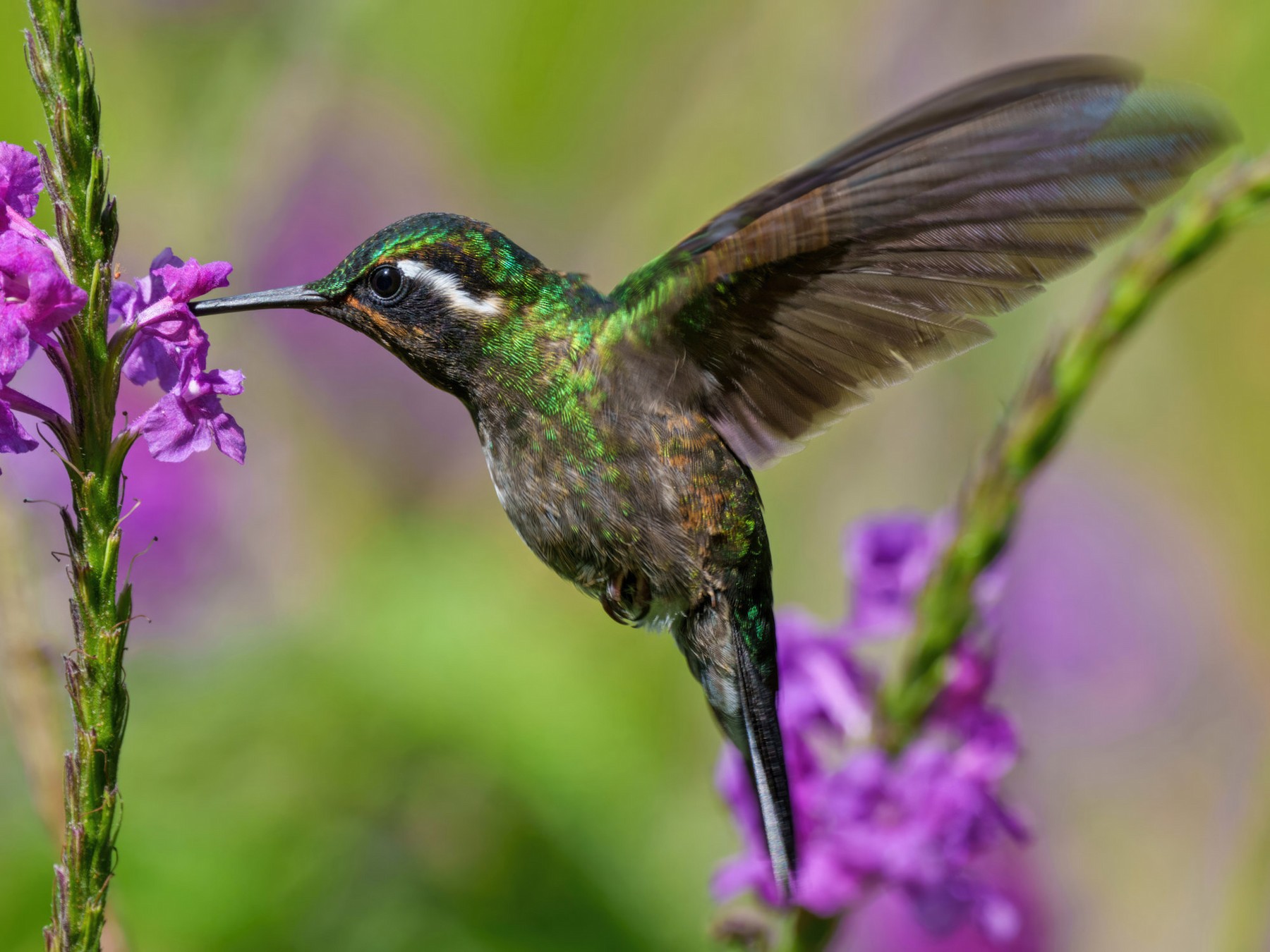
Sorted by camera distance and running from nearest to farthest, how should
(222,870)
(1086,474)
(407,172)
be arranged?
(222,870), (407,172), (1086,474)

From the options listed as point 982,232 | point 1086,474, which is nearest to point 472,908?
point 982,232

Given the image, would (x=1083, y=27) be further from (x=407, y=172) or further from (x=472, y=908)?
(x=472, y=908)

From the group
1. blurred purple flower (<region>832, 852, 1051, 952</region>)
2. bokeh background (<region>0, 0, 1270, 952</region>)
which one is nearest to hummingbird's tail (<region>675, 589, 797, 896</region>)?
bokeh background (<region>0, 0, 1270, 952</region>)

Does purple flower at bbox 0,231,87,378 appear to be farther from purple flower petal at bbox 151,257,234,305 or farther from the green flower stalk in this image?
purple flower petal at bbox 151,257,234,305

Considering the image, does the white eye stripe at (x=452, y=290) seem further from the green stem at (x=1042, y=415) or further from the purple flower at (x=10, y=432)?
the green stem at (x=1042, y=415)

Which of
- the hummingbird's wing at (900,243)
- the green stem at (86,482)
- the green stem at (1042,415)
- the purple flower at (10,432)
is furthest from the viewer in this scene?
the green stem at (1042,415)

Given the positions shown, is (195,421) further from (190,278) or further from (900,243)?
(900,243)

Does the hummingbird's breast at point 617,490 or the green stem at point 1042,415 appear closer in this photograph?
the green stem at point 1042,415

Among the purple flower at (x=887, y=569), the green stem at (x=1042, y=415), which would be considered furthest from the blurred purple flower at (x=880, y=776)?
the green stem at (x=1042, y=415)
